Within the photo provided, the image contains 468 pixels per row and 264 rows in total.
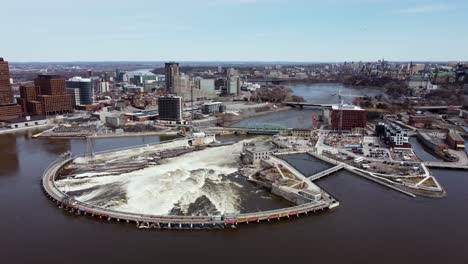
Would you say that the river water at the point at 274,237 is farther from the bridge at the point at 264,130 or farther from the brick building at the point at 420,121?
the brick building at the point at 420,121

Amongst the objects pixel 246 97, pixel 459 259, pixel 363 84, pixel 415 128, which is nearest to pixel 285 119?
pixel 415 128

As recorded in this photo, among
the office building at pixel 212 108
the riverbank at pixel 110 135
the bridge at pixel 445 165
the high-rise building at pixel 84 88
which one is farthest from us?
the high-rise building at pixel 84 88

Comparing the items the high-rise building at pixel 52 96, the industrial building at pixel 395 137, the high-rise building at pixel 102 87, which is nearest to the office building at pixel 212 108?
the high-rise building at pixel 52 96

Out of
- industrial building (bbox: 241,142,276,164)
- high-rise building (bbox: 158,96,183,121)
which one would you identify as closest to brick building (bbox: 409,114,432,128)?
industrial building (bbox: 241,142,276,164)

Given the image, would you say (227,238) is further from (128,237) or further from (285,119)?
(285,119)

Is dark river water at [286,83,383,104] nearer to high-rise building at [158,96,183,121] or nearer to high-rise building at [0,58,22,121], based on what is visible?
high-rise building at [158,96,183,121]

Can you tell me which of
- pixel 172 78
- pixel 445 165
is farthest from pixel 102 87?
pixel 445 165
